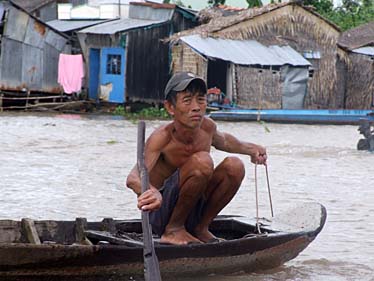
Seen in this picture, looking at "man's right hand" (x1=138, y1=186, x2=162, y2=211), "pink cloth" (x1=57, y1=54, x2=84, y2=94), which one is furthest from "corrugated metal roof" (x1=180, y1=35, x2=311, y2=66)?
"man's right hand" (x1=138, y1=186, x2=162, y2=211)

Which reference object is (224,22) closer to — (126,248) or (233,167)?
(233,167)

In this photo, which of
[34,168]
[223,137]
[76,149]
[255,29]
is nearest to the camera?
[223,137]

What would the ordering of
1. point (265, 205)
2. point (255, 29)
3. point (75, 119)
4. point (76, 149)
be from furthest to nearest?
Result: point (255, 29), point (75, 119), point (76, 149), point (265, 205)

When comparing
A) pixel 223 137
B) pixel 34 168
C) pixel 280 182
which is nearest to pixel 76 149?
pixel 34 168

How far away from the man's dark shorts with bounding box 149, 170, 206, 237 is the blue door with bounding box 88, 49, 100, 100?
1839 centimetres

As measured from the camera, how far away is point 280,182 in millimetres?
10164

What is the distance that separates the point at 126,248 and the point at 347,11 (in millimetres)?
28750

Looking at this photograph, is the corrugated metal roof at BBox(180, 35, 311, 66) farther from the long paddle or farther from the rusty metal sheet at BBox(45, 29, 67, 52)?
the long paddle

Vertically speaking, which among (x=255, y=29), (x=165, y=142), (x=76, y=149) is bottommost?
(x=76, y=149)

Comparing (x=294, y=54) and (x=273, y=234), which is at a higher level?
(x=294, y=54)

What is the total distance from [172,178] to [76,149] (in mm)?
8819

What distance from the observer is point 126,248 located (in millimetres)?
4547

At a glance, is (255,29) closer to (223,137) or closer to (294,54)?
(294,54)

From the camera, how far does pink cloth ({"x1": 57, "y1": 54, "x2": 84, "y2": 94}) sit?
22.6 m
